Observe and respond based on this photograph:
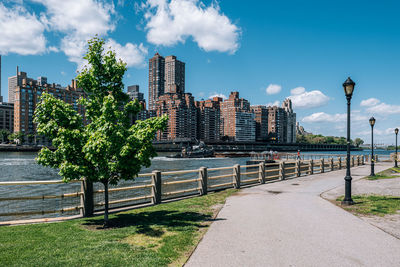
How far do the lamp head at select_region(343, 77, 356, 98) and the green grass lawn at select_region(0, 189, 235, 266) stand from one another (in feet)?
25.2

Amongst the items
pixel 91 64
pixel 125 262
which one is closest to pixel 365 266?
pixel 125 262

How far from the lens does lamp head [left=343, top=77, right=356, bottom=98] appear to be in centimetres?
1195

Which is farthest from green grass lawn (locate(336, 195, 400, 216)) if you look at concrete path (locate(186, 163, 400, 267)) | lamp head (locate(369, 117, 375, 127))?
lamp head (locate(369, 117, 375, 127))

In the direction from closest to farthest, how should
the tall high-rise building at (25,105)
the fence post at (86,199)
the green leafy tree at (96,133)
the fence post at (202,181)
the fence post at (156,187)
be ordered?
the green leafy tree at (96,133)
the fence post at (86,199)
the fence post at (156,187)
the fence post at (202,181)
the tall high-rise building at (25,105)

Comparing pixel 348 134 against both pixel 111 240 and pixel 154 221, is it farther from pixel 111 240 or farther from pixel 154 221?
pixel 111 240

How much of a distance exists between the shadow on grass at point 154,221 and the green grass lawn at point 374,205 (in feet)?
18.7

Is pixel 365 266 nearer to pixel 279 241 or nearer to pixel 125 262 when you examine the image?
pixel 279 241

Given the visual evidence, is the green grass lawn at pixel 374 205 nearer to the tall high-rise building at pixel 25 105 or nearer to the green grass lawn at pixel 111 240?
the green grass lawn at pixel 111 240

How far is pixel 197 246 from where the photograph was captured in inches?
257

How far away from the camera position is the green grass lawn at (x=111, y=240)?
224 inches

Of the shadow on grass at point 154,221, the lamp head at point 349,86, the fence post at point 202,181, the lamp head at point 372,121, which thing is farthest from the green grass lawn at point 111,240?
the lamp head at point 372,121

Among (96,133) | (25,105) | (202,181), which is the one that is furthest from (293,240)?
(25,105)

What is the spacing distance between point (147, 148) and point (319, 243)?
5133mm

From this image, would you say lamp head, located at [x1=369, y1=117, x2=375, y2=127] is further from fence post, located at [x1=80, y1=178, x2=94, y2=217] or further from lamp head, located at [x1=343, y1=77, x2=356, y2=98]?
fence post, located at [x1=80, y1=178, x2=94, y2=217]
